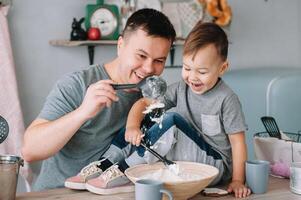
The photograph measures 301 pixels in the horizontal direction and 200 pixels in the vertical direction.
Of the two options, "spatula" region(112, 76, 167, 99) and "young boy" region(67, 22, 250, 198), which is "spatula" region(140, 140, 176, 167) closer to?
"young boy" region(67, 22, 250, 198)

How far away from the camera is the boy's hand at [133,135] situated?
4.90ft

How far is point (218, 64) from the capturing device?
1.61m

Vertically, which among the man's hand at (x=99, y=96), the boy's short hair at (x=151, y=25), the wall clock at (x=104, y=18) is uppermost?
the wall clock at (x=104, y=18)

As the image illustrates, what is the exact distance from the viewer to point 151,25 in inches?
64.5

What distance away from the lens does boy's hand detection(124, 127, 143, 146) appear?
58.9 inches

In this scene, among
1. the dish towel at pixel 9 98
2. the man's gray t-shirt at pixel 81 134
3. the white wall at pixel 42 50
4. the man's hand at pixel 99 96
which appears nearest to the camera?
the man's hand at pixel 99 96

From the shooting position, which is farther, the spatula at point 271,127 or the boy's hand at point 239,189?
the spatula at point 271,127

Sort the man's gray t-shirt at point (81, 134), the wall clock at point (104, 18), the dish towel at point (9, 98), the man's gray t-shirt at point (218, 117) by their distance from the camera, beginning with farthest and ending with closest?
1. the wall clock at point (104, 18)
2. the dish towel at point (9, 98)
3. the man's gray t-shirt at point (81, 134)
4. the man's gray t-shirt at point (218, 117)

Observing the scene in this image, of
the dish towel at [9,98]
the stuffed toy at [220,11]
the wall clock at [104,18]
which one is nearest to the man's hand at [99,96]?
the dish towel at [9,98]

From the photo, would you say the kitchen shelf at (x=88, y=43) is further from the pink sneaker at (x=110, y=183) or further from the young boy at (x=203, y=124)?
the pink sneaker at (x=110, y=183)

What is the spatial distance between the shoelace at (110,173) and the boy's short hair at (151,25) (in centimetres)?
48

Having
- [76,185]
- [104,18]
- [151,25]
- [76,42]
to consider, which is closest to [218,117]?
[151,25]

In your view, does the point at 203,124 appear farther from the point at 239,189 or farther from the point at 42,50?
the point at 42,50

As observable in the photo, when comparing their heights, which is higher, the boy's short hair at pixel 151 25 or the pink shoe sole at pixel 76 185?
the boy's short hair at pixel 151 25
